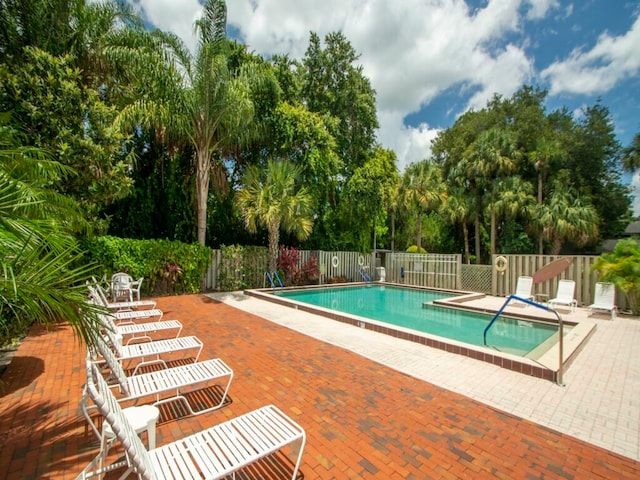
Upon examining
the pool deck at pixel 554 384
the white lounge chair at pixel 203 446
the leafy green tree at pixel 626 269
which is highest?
the leafy green tree at pixel 626 269

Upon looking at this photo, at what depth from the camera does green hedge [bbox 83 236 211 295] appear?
10.7 meters

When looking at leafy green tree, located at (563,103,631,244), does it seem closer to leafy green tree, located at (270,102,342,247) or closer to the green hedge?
leafy green tree, located at (270,102,342,247)

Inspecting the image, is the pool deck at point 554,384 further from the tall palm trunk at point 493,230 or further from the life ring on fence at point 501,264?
the tall palm trunk at point 493,230

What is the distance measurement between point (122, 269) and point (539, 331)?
13.3 meters

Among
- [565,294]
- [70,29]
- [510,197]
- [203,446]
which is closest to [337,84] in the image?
[510,197]

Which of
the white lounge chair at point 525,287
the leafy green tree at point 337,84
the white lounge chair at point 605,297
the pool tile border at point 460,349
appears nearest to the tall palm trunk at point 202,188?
the pool tile border at point 460,349

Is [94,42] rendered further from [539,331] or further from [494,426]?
[539,331]

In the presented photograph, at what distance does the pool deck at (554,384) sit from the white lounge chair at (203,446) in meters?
3.00

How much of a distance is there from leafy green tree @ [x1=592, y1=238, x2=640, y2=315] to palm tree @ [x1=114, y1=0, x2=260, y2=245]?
13.9 meters

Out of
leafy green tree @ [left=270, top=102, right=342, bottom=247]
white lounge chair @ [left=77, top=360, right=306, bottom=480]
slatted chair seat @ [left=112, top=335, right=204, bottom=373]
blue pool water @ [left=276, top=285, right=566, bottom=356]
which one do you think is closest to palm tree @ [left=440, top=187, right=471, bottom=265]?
blue pool water @ [left=276, top=285, right=566, bottom=356]

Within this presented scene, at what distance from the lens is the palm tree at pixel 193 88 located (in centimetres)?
1168

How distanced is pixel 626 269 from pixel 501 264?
14.0 ft

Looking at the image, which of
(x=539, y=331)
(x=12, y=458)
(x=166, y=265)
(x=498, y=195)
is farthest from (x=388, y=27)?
(x=498, y=195)

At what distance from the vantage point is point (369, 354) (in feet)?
19.7
